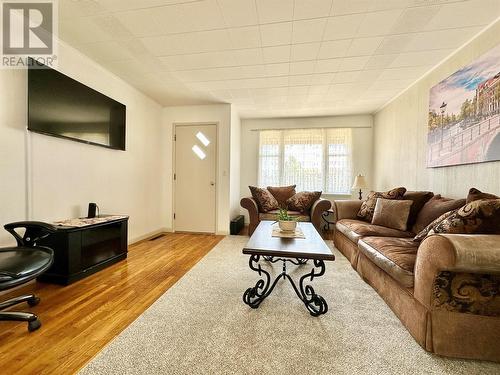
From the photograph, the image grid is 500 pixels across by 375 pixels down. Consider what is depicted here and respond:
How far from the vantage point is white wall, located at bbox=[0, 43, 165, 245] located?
6.36 feet

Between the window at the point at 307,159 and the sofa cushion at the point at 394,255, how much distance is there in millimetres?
2784

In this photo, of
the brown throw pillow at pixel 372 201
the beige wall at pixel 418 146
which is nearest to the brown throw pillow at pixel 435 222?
the beige wall at pixel 418 146

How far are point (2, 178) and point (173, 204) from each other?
A: 262 cm

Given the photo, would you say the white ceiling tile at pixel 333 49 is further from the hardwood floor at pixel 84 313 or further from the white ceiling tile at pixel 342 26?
the hardwood floor at pixel 84 313

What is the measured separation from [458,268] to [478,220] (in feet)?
1.70

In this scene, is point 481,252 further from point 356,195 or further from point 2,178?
point 356,195

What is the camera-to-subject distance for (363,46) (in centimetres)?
236

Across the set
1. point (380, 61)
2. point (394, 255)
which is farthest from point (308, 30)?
point (394, 255)

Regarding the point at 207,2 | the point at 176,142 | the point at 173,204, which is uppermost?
the point at 207,2

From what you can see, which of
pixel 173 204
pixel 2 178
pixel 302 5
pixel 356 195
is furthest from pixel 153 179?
pixel 356 195

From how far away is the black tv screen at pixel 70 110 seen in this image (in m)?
2.05

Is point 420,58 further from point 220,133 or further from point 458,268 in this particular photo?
point 220,133

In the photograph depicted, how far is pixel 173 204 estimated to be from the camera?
4391 millimetres

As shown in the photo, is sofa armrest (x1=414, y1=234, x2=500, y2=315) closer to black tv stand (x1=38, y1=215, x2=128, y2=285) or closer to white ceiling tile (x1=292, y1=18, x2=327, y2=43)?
white ceiling tile (x1=292, y1=18, x2=327, y2=43)
